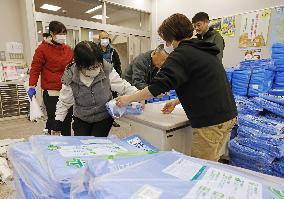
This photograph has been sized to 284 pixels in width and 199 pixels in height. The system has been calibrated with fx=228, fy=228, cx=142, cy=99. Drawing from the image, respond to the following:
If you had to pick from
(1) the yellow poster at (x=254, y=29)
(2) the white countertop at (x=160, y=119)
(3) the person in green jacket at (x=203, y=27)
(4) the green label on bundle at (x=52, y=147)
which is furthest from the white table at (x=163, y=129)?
(1) the yellow poster at (x=254, y=29)

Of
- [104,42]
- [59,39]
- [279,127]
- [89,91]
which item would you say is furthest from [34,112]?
[279,127]

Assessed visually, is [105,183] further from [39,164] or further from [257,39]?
[257,39]

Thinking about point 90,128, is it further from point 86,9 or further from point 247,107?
point 86,9

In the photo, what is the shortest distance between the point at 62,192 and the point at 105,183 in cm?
23

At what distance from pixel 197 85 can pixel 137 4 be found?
→ 17.5 ft

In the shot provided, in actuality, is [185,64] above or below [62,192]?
above

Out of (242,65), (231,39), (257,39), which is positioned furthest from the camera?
(231,39)

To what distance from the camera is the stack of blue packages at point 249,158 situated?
198 centimetres

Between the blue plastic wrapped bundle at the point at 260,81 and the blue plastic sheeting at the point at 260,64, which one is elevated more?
the blue plastic sheeting at the point at 260,64

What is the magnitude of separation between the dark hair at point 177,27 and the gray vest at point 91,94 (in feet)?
1.46

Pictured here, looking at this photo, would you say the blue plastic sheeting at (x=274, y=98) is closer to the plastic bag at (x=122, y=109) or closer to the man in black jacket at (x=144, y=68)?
the man in black jacket at (x=144, y=68)

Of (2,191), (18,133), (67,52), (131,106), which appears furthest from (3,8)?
(131,106)

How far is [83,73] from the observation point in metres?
1.38

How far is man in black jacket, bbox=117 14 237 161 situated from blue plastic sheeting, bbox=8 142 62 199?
59 centimetres
